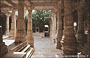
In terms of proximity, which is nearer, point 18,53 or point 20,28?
point 18,53

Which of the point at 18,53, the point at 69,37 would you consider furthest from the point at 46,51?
the point at 18,53

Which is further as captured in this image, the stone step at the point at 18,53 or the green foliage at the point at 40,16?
the green foliage at the point at 40,16

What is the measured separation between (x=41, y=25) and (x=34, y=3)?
19198 mm

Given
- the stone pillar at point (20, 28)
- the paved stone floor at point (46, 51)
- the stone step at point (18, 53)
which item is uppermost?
the stone pillar at point (20, 28)

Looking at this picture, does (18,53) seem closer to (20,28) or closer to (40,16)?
(20,28)

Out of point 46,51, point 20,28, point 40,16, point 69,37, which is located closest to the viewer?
point 69,37

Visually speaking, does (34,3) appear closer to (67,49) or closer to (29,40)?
(29,40)

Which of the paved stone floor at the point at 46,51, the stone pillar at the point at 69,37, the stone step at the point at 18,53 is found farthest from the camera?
the paved stone floor at the point at 46,51

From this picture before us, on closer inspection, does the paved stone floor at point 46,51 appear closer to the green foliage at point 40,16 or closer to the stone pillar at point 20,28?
the stone pillar at point 20,28

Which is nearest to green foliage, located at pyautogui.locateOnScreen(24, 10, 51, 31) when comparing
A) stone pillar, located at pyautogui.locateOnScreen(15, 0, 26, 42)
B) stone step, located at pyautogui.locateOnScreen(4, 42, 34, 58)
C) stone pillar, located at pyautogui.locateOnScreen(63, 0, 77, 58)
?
stone pillar, located at pyautogui.locateOnScreen(15, 0, 26, 42)

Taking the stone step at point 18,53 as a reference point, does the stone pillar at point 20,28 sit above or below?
above

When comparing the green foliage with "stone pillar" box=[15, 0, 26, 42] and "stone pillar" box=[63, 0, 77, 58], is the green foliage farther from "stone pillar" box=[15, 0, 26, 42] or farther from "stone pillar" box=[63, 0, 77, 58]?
"stone pillar" box=[63, 0, 77, 58]

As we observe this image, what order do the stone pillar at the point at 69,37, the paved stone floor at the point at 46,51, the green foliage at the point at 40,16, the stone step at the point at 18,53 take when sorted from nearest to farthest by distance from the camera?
the stone step at the point at 18,53 < the stone pillar at the point at 69,37 < the paved stone floor at the point at 46,51 < the green foliage at the point at 40,16

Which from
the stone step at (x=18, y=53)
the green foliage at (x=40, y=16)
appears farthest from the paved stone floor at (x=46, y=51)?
the green foliage at (x=40, y=16)
